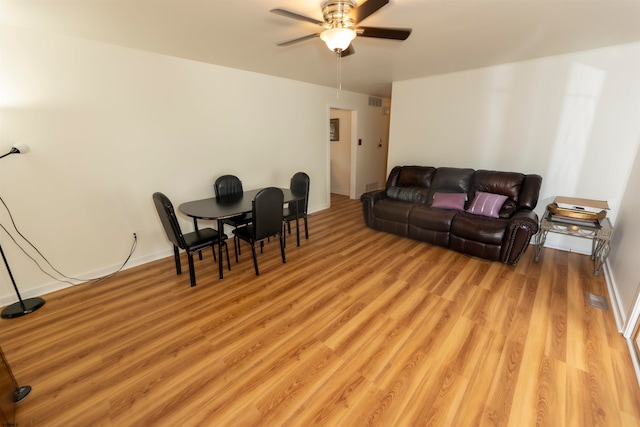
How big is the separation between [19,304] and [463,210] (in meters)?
4.75

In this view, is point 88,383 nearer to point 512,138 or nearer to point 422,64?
point 422,64

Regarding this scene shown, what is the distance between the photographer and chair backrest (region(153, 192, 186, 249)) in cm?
230

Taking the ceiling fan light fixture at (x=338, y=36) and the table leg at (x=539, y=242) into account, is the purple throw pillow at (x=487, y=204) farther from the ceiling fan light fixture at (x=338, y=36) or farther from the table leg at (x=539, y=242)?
the ceiling fan light fixture at (x=338, y=36)

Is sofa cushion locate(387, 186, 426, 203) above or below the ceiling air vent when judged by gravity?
below

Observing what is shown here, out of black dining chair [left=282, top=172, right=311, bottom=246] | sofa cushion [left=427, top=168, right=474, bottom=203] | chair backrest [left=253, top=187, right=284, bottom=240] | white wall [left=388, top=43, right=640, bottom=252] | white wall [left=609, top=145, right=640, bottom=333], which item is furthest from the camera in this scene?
sofa cushion [left=427, top=168, right=474, bottom=203]

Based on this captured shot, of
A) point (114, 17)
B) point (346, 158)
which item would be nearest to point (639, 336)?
point (114, 17)

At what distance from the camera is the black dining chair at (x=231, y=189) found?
3125 millimetres

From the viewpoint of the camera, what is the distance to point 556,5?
1.85 meters

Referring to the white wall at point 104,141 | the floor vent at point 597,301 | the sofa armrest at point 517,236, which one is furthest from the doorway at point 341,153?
the floor vent at point 597,301

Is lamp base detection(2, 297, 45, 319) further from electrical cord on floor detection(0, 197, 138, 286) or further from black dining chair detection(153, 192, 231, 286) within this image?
black dining chair detection(153, 192, 231, 286)

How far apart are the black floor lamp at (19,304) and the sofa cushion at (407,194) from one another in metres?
4.09

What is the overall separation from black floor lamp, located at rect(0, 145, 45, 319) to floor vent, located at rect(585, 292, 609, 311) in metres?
4.86

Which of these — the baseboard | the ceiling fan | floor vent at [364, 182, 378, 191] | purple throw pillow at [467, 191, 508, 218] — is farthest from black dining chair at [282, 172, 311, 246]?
floor vent at [364, 182, 378, 191]

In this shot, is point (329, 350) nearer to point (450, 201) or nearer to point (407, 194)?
point (450, 201)
